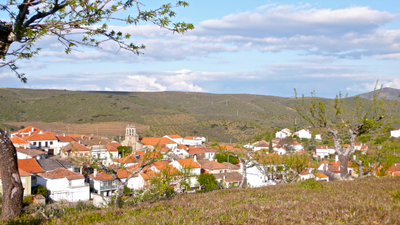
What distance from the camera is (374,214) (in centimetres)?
479

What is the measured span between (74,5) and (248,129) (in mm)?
104704

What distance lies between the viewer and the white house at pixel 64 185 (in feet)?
117

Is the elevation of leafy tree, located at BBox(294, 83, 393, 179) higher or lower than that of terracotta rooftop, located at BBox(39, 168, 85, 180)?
higher

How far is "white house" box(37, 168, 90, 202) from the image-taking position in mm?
35781

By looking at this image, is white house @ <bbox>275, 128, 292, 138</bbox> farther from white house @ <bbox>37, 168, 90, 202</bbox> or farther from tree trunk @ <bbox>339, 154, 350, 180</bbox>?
tree trunk @ <bbox>339, 154, 350, 180</bbox>

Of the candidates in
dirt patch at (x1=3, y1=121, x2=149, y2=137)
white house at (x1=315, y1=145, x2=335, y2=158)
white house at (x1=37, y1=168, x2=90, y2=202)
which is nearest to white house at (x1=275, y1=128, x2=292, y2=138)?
Answer: white house at (x1=315, y1=145, x2=335, y2=158)

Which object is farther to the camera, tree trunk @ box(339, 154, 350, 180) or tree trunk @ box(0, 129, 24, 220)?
tree trunk @ box(339, 154, 350, 180)

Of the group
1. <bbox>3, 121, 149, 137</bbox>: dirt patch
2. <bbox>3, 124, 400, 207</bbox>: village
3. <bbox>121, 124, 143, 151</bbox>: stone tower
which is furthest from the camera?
<bbox>3, 121, 149, 137</bbox>: dirt patch

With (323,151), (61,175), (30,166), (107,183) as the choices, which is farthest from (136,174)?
(323,151)

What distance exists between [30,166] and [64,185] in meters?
6.22

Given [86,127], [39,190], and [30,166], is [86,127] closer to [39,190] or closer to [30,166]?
[30,166]

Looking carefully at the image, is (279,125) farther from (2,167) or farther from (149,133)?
(2,167)

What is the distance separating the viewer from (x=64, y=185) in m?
36.6

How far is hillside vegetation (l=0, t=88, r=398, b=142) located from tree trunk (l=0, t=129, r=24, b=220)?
89.9 m
